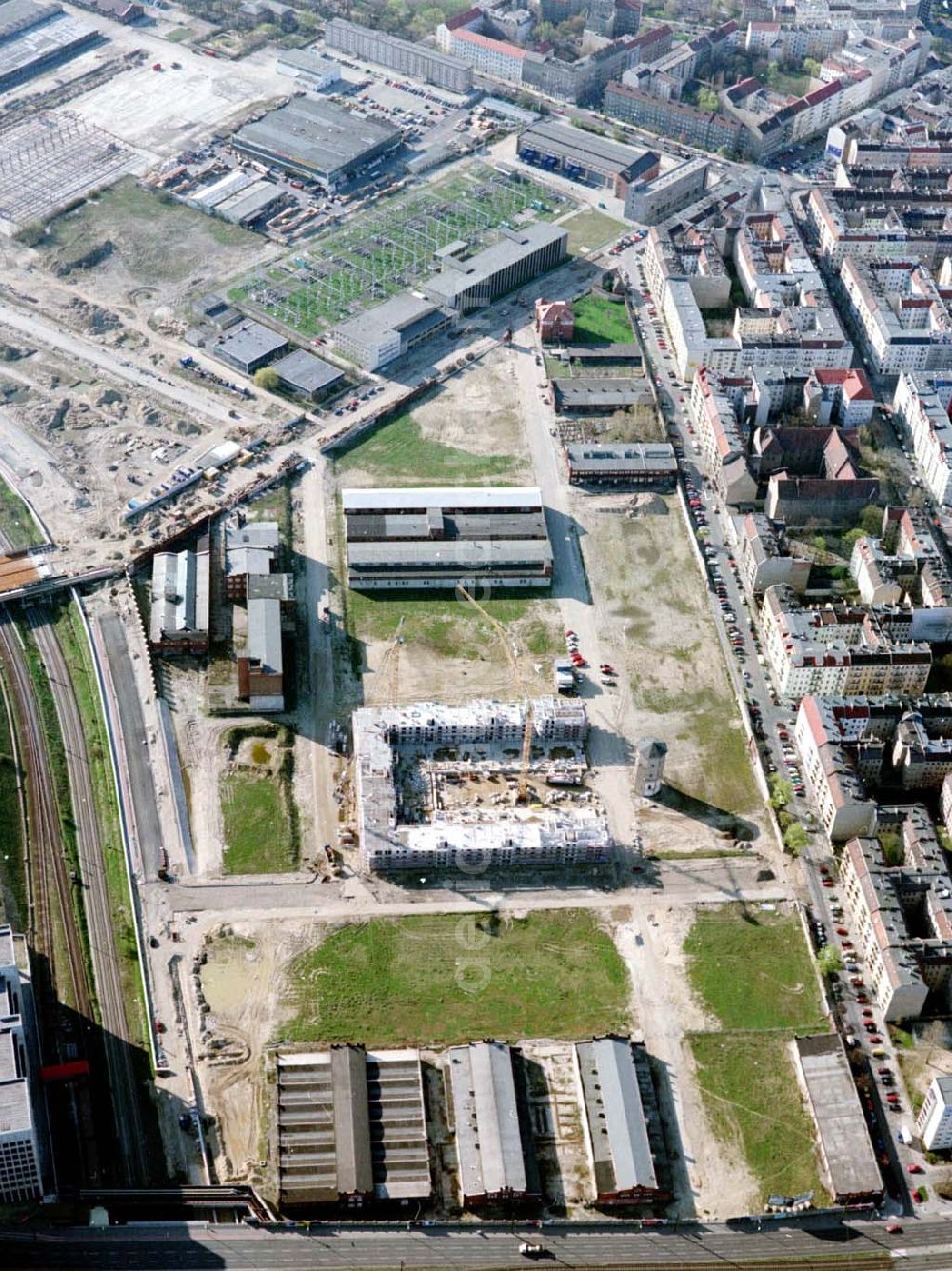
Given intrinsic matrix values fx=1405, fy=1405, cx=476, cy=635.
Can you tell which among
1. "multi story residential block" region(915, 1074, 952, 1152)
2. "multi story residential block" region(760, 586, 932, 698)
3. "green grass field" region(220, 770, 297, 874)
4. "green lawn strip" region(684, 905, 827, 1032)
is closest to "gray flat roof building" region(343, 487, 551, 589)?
"multi story residential block" region(760, 586, 932, 698)

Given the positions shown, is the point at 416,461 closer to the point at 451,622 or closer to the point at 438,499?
the point at 438,499

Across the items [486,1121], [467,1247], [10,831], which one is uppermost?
[10,831]

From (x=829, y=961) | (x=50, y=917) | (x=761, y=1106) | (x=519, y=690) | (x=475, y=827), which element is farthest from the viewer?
(x=519, y=690)

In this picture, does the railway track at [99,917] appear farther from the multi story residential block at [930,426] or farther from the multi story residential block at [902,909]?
the multi story residential block at [930,426]

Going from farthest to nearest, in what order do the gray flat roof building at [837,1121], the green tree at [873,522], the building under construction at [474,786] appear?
the green tree at [873,522] → the building under construction at [474,786] → the gray flat roof building at [837,1121]

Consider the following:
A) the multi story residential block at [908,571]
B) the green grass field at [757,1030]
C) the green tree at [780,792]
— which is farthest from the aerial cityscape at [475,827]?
the multi story residential block at [908,571]

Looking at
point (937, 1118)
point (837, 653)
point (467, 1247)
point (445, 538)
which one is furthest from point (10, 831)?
point (937, 1118)

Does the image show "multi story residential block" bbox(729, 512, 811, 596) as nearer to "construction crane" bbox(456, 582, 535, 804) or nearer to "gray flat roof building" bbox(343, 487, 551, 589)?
"gray flat roof building" bbox(343, 487, 551, 589)
